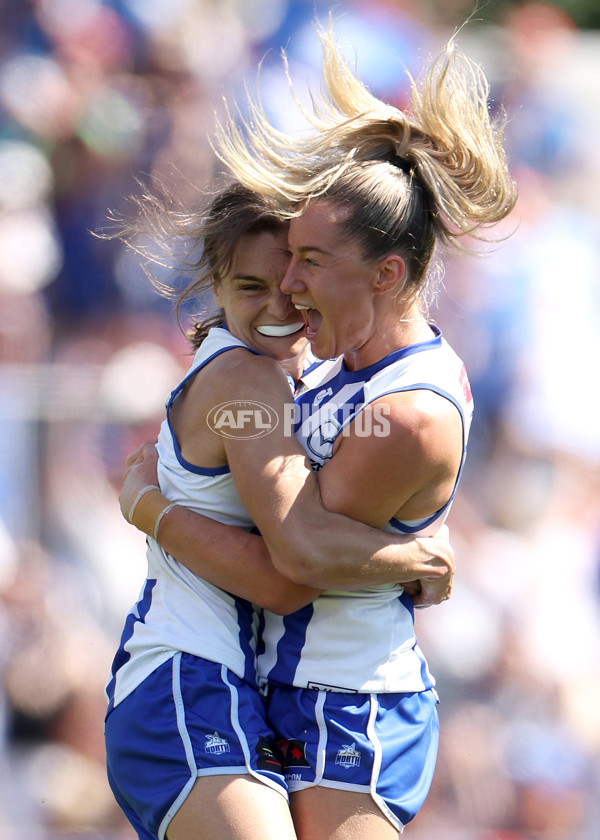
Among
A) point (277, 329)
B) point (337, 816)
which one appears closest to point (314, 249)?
point (277, 329)

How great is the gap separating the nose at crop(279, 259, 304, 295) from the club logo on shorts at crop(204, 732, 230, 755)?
87 cm

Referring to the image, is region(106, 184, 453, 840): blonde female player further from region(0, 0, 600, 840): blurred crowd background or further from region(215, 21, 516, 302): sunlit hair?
region(0, 0, 600, 840): blurred crowd background

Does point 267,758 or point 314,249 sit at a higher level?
point 314,249

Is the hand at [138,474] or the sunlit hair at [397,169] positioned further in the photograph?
the hand at [138,474]

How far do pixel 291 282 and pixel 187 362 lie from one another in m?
1.55

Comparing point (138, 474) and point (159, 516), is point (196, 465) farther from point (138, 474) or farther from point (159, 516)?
point (138, 474)

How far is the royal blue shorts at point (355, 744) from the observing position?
1.76 metres

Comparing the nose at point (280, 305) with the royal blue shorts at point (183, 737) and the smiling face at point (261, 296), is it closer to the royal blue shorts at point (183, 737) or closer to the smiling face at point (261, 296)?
the smiling face at point (261, 296)

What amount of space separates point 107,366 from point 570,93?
6.54 ft

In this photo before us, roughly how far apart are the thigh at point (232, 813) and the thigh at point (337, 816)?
5 centimetres

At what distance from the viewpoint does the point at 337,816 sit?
172cm

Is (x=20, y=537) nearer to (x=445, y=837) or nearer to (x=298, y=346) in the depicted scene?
(x=298, y=346)

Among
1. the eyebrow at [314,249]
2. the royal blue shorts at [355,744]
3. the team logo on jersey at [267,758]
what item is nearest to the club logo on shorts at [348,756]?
the royal blue shorts at [355,744]

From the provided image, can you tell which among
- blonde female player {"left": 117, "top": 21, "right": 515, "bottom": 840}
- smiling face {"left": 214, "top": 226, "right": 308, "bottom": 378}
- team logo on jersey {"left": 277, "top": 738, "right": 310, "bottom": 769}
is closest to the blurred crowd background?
smiling face {"left": 214, "top": 226, "right": 308, "bottom": 378}
